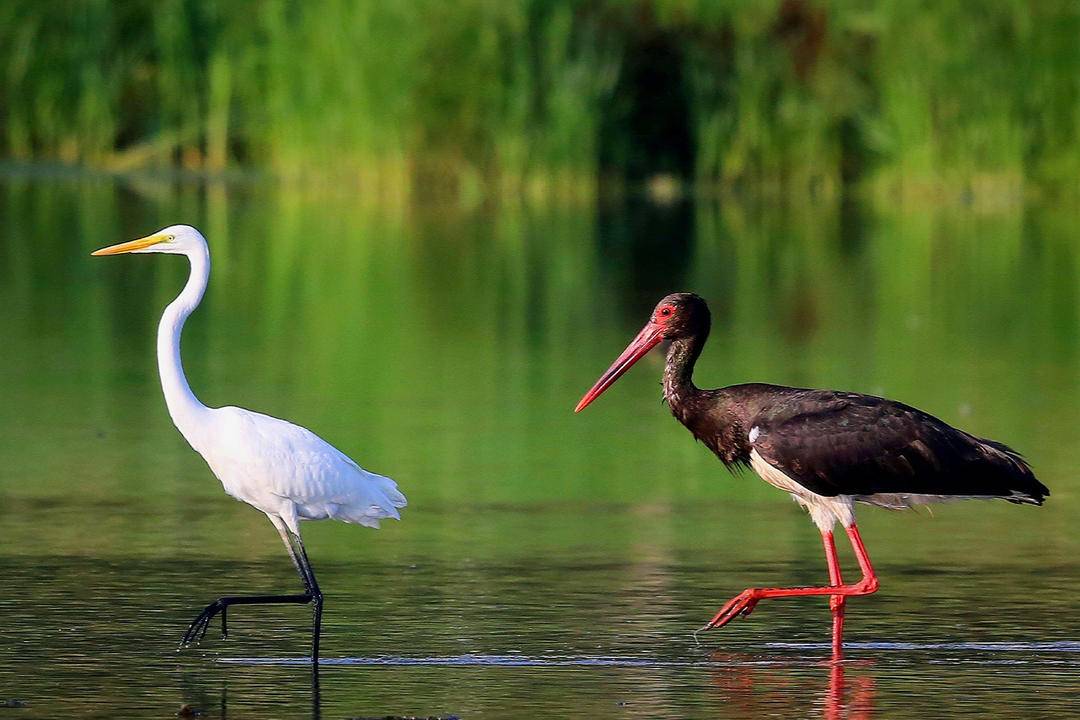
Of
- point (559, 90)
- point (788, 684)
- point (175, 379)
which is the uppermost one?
point (559, 90)

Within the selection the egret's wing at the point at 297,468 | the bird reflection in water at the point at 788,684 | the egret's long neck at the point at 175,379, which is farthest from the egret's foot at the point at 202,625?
the bird reflection in water at the point at 788,684

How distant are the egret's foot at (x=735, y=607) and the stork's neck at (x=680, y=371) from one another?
89 cm

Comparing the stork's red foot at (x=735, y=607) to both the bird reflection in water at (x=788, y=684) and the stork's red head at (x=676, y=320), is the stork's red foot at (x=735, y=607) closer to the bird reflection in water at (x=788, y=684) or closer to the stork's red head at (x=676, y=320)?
the bird reflection in water at (x=788, y=684)

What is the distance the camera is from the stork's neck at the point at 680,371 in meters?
8.77

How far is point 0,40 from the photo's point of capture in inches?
1235

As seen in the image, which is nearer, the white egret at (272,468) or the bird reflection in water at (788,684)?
the bird reflection in water at (788,684)

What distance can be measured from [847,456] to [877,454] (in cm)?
11

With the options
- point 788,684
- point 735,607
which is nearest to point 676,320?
point 735,607

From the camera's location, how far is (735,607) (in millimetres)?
8070

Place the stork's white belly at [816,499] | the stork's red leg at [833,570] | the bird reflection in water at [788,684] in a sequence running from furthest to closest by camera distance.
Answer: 1. the stork's white belly at [816,499]
2. the stork's red leg at [833,570]
3. the bird reflection in water at [788,684]

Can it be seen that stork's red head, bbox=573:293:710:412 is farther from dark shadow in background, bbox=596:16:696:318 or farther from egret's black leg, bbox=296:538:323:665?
dark shadow in background, bbox=596:16:696:318

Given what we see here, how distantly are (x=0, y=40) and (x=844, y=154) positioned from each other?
10.9 m

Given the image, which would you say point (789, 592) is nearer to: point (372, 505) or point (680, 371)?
point (680, 371)

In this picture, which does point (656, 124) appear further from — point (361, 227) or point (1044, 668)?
point (1044, 668)
